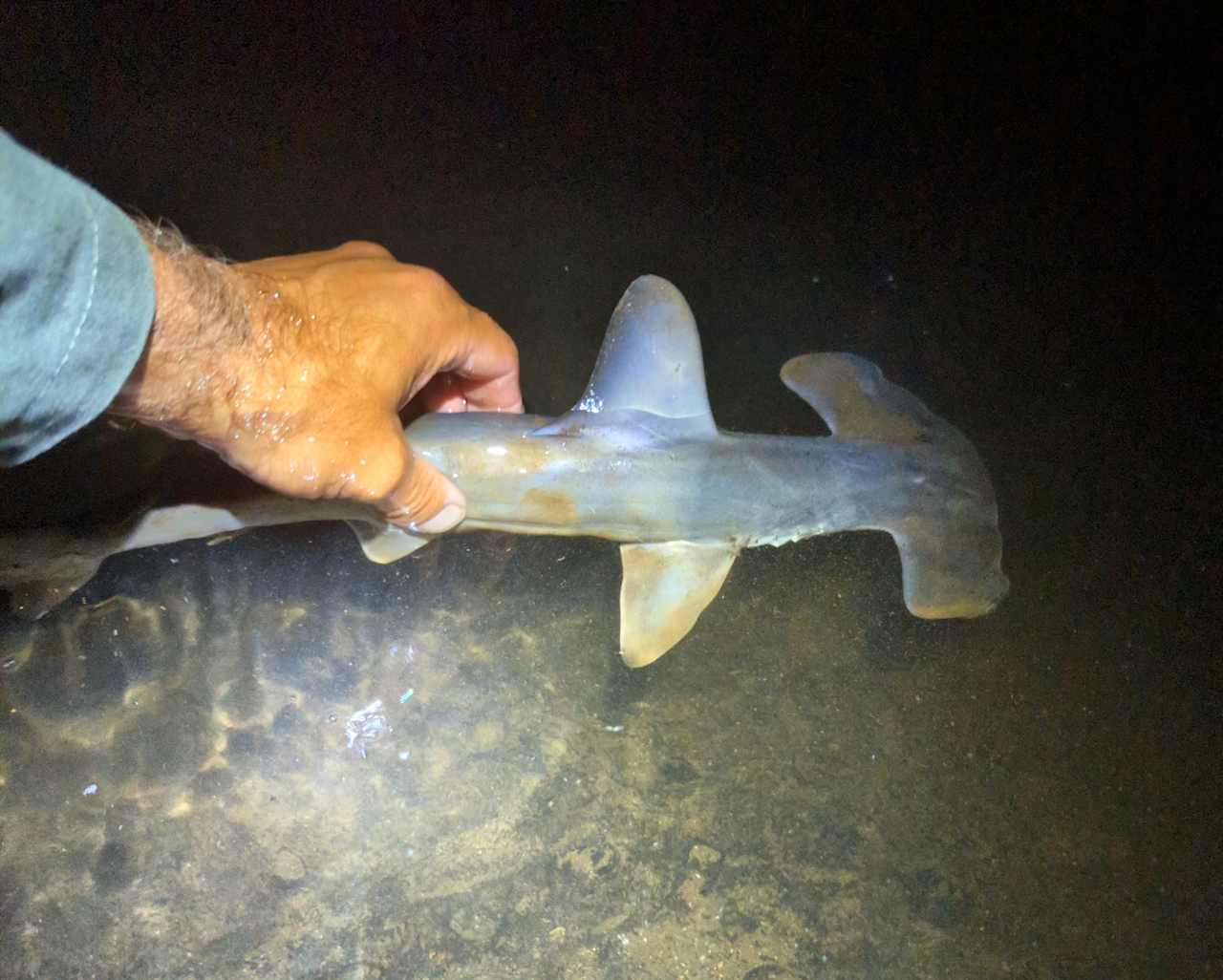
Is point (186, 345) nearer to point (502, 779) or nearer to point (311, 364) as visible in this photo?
point (311, 364)

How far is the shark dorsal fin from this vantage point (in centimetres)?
250

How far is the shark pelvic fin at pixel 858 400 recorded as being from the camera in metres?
2.78

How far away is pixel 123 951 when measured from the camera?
2637 millimetres

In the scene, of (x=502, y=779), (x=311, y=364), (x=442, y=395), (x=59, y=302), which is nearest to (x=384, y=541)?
(x=442, y=395)

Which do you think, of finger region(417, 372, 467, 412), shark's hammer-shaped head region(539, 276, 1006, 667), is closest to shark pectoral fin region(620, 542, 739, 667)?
shark's hammer-shaped head region(539, 276, 1006, 667)

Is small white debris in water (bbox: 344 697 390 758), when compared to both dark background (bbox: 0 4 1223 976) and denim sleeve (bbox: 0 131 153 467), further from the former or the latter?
denim sleeve (bbox: 0 131 153 467)

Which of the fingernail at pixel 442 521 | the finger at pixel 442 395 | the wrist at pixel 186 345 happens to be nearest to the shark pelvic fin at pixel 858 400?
the finger at pixel 442 395

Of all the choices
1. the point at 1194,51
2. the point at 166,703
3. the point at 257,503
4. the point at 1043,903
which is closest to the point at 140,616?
the point at 166,703

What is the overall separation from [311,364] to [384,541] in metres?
0.72

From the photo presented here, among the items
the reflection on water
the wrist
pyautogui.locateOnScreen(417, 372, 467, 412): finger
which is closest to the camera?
the wrist

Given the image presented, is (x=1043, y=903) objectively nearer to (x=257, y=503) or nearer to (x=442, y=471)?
(x=442, y=471)

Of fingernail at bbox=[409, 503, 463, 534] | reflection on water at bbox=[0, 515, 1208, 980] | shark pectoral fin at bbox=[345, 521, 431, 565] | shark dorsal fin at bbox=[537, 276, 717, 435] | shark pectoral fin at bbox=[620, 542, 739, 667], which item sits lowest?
reflection on water at bbox=[0, 515, 1208, 980]

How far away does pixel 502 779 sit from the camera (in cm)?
294

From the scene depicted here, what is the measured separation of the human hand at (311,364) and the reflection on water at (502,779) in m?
0.96
